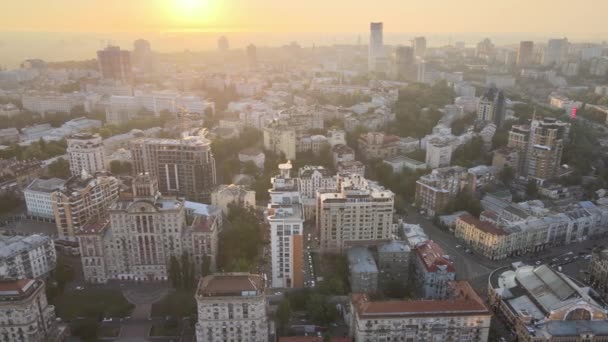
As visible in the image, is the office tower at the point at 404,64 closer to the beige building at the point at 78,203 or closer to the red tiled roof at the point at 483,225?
the red tiled roof at the point at 483,225

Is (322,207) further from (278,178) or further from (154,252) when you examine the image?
(154,252)

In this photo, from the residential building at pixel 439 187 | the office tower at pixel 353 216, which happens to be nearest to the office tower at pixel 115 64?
the residential building at pixel 439 187

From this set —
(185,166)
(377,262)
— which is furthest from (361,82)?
(377,262)


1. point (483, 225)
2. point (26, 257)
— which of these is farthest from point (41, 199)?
point (483, 225)

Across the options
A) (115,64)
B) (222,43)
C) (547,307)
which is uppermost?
(222,43)

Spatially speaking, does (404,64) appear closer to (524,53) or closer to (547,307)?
(524,53)

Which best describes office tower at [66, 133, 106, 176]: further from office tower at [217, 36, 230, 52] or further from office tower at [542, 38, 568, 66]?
office tower at [217, 36, 230, 52]

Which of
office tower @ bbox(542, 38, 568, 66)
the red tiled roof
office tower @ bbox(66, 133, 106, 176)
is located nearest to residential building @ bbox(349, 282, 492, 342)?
the red tiled roof
